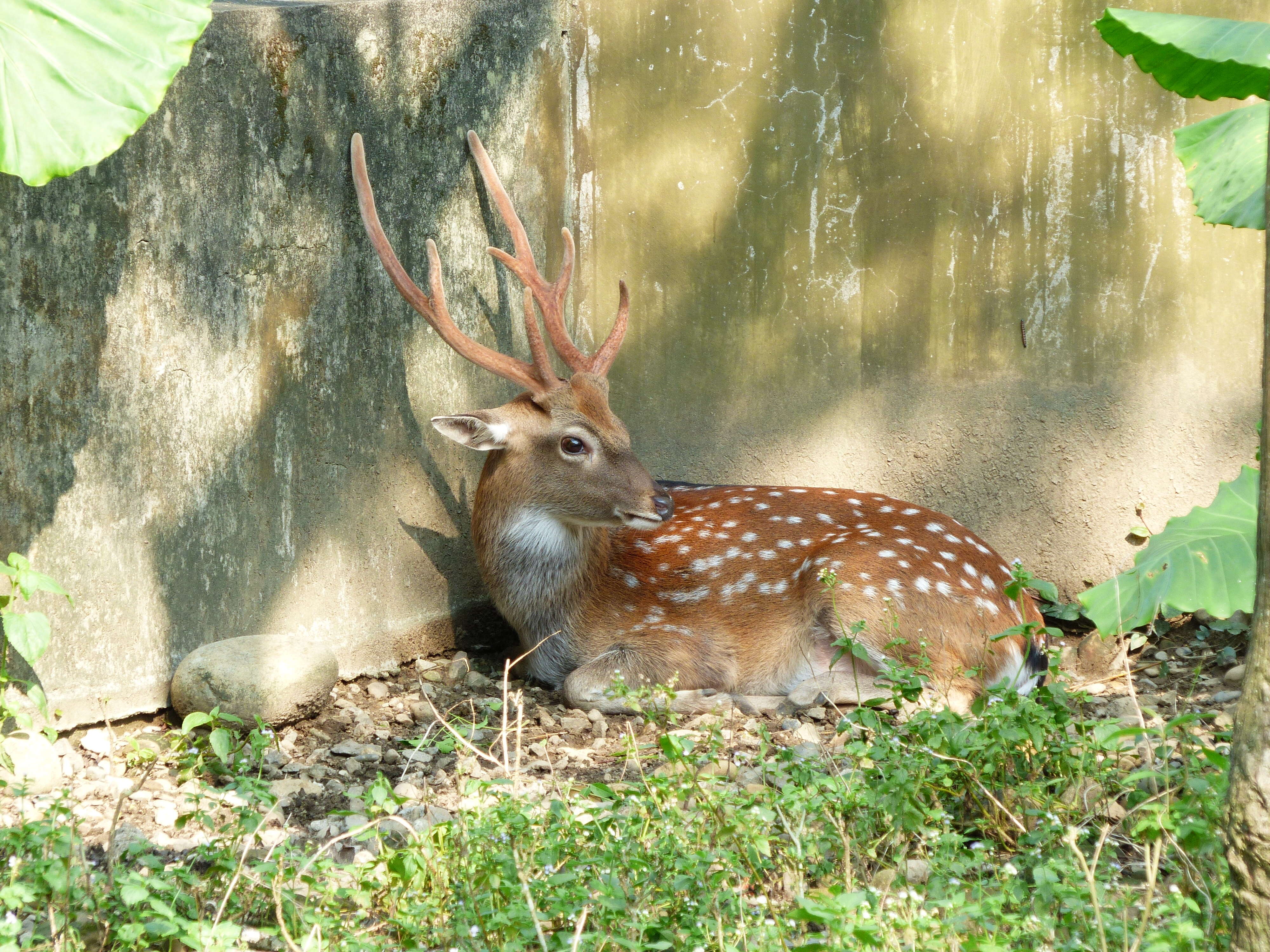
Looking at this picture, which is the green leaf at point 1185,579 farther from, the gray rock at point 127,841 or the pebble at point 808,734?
the gray rock at point 127,841

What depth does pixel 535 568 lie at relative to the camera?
4977mm

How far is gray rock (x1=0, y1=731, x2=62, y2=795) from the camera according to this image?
3518 mm

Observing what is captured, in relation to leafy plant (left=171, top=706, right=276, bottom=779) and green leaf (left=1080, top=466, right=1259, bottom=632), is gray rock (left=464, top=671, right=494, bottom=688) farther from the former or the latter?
green leaf (left=1080, top=466, right=1259, bottom=632)

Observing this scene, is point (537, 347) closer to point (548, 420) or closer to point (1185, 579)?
point (548, 420)

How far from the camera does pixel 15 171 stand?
2867 millimetres

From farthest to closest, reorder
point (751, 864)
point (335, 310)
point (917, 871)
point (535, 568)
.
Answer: point (535, 568)
point (335, 310)
point (917, 871)
point (751, 864)

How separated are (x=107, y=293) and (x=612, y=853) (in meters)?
2.43

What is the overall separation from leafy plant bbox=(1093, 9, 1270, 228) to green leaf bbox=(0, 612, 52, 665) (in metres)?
3.38

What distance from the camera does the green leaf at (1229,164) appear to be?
12.3 feet

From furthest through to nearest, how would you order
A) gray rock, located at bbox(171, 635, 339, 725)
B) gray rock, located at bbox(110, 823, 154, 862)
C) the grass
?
gray rock, located at bbox(171, 635, 339, 725), gray rock, located at bbox(110, 823, 154, 862), the grass

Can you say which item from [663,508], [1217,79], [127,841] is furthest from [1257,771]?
[663,508]

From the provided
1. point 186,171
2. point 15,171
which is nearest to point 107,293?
point 186,171

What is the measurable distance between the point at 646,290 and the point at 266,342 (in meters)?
1.64

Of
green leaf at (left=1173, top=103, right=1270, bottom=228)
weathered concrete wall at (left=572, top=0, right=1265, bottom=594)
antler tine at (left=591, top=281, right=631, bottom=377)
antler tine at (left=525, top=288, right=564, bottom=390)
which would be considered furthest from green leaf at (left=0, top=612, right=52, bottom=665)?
green leaf at (left=1173, top=103, right=1270, bottom=228)
